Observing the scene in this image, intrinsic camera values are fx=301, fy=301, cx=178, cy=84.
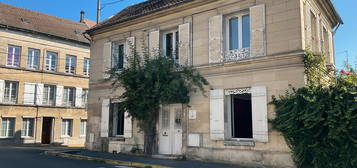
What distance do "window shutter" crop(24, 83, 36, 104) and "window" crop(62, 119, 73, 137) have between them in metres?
3.09

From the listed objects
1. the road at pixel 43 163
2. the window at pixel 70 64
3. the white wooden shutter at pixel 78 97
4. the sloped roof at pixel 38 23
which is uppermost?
the sloped roof at pixel 38 23

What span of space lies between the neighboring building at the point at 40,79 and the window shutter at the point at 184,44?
51.3ft

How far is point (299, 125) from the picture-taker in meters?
8.20

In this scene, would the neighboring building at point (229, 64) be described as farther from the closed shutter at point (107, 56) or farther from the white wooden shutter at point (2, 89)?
the white wooden shutter at point (2, 89)

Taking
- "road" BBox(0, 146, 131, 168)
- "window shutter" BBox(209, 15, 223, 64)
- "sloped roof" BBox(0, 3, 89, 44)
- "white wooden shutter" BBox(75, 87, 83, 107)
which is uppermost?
"sloped roof" BBox(0, 3, 89, 44)

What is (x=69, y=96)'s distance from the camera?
25.1m

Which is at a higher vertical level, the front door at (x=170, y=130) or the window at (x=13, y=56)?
the window at (x=13, y=56)

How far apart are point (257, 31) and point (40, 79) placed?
1888cm

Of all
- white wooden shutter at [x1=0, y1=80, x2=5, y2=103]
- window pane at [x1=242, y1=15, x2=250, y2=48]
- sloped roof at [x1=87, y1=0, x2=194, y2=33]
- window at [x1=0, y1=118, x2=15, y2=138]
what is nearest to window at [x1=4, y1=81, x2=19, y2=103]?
white wooden shutter at [x1=0, y1=80, x2=5, y2=103]

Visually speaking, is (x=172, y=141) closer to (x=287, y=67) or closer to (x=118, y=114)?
(x=118, y=114)

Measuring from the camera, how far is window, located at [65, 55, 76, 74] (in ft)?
82.3

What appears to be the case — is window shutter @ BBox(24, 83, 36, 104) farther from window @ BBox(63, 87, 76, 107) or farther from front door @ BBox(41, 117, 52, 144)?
window @ BBox(63, 87, 76, 107)

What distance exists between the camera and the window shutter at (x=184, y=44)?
11609mm

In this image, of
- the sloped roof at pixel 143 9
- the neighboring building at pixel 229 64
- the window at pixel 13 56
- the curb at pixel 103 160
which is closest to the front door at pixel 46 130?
the window at pixel 13 56
